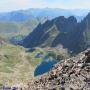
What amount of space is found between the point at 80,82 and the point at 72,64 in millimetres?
3297

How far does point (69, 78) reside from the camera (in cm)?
1678

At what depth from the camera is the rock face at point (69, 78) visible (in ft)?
52.3

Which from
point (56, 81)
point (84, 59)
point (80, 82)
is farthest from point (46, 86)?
point (84, 59)

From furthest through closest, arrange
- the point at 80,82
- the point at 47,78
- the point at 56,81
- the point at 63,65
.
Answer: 1. the point at 63,65
2. the point at 47,78
3. the point at 56,81
4. the point at 80,82

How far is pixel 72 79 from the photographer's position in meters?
16.5

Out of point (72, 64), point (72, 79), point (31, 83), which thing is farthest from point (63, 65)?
point (72, 79)

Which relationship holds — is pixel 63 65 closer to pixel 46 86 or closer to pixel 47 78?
pixel 47 78

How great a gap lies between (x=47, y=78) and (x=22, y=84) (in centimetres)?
150

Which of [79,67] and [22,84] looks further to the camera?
[22,84]

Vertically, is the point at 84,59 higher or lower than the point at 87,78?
higher

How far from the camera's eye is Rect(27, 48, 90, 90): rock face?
1595cm

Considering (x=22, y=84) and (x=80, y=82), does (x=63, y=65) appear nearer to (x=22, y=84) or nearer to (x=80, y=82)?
(x=22, y=84)

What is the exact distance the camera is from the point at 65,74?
1764 cm

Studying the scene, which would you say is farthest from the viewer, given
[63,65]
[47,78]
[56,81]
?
[63,65]
